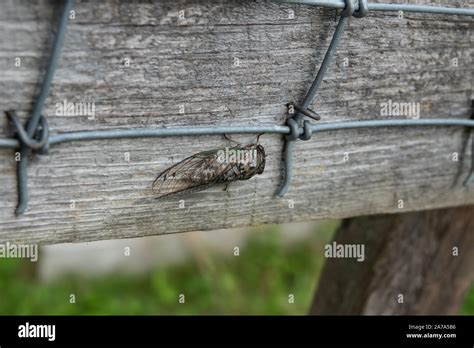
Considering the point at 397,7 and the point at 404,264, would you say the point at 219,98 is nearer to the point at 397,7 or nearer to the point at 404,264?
the point at 397,7

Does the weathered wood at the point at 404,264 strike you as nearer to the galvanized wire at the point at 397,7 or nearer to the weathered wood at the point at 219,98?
the weathered wood at the point at 219,98

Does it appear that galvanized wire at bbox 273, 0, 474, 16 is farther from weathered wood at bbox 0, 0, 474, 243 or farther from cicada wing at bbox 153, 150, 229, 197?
cicada wing at bbox 153, 150, 229, 197

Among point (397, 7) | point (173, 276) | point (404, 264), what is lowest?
point (173, 276)

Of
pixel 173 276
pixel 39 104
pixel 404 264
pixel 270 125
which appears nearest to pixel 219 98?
pixel 270 125

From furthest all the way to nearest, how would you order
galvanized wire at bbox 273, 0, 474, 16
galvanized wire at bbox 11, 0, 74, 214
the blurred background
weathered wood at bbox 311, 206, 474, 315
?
1. the blurred background
2. weathered wood at bbox 311, 206, 474, 315
3. galvanized wire at bbox 273, 0, 474, 16
4. galvanized wire at bbox 11, 0, 74, 214

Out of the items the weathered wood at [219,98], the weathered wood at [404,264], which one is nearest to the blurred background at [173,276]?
the weathered wood at [404,264]

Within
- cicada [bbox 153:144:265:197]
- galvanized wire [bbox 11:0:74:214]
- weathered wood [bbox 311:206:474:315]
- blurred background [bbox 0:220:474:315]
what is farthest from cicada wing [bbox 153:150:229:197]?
blurred background [bbox 0:220:474:315]

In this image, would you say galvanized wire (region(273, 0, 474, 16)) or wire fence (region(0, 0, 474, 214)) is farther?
galvanized wire (region(273, 0, 474, 16))

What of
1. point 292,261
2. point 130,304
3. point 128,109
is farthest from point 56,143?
point 292,261
